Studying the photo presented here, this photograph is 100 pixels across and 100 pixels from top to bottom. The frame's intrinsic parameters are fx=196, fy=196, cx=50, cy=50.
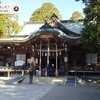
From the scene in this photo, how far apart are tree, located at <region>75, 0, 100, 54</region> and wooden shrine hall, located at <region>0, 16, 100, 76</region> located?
507cm

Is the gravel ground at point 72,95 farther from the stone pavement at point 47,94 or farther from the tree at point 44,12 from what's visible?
the tree at point 44,12

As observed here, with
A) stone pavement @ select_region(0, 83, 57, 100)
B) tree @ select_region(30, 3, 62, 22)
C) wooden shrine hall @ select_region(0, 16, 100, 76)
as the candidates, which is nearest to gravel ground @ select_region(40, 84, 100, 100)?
stone pavement @ select_region(0, 83, 57, 100)

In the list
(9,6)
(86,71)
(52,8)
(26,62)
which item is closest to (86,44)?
(86,71)

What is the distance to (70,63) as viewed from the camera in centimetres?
2609

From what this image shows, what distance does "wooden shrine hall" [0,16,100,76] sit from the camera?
77.2ft

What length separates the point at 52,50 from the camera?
945 inches

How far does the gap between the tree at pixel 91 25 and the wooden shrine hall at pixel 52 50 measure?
5066 mm

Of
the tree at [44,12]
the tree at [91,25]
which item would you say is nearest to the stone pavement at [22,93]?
the tree at [91,25]

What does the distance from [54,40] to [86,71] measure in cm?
548

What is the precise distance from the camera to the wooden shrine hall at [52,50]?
23.5 m

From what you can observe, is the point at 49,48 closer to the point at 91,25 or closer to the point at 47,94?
the point at 91,25

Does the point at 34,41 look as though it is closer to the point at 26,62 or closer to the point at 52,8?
the point at 26,62

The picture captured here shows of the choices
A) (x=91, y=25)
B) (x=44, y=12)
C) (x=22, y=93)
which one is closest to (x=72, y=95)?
(x=22, y=93)

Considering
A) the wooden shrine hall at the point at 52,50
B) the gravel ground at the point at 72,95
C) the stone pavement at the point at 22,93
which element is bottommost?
the gravel ground at the point at 72,95
